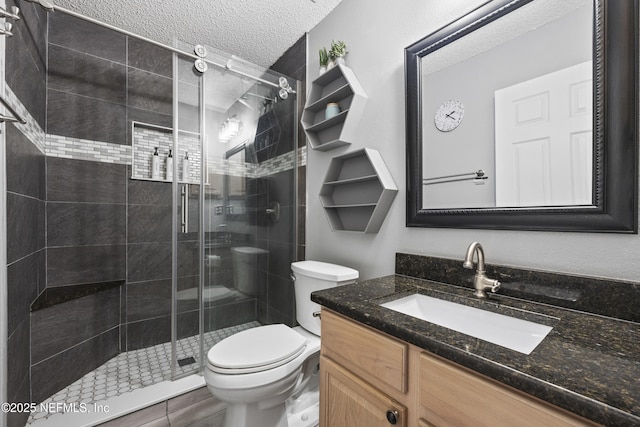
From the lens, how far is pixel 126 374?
1818 mm

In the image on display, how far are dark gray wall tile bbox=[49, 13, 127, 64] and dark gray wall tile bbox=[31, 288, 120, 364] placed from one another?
179cm

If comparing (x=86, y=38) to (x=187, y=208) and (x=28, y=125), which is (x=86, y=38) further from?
(x=187, y=208)

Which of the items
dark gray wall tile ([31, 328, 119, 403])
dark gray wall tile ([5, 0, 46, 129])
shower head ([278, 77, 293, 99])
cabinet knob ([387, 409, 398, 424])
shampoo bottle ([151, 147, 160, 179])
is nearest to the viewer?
cabinet knob ([387, 409, 398, 424])

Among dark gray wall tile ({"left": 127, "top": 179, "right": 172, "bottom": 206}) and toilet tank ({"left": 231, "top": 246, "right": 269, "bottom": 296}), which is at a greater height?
dark gray wall tile ({"left": 127, "top": 179, "right": 172, "bottom": 206})

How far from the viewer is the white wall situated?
84cm

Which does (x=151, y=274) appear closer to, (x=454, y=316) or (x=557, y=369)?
(x=454, y=316)

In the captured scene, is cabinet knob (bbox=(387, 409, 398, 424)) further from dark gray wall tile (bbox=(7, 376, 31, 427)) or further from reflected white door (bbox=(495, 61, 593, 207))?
dark gray wall tile (bbox=(7, 376, 31, 427))

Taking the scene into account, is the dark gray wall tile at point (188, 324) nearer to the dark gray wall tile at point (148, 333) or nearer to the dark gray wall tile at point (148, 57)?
the dark gray wall tile at point (148, 333)

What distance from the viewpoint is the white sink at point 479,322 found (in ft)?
2.50

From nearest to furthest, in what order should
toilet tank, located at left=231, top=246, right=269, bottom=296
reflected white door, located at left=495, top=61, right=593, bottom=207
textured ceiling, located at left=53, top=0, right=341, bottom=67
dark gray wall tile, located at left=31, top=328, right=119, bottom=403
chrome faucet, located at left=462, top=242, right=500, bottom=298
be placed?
reflected white door, located at left=495, top=61, right=593, bottom=207, chrome faucet, located at left=462, top=242, right=500, bottom=298, dark gray wall tile, located at left=31, top=328, right=119, bottom=403, textured ceiling, located at left=53, top=0, right=341, bottom=67, toilet tank, located at left=231, top=246, right=269, bottom=296

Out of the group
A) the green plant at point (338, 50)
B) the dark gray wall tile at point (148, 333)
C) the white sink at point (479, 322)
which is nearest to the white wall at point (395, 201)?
the green plant at point (338, 50)

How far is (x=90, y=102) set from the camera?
78.1 inches

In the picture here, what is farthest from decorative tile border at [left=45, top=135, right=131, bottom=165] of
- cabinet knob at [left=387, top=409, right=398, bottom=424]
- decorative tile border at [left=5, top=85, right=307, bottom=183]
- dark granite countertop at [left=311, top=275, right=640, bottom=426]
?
cabinet knob at [left=387, top=409, right=398, bottom=424]

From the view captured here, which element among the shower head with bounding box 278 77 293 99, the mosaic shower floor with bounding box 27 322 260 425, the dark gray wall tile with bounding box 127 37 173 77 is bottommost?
the mosaic shower floor with bounding box 27 322 260 425
